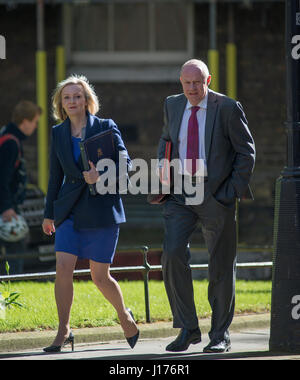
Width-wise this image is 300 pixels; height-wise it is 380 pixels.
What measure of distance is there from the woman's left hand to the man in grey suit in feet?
1.82

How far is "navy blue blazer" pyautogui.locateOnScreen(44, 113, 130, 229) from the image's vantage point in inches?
274

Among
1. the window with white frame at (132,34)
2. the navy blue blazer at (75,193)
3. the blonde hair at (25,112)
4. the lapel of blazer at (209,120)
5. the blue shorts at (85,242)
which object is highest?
the window with white frame at (132,34)

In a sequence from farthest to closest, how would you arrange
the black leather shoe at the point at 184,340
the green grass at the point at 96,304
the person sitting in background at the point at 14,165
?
the person sitting in background at the point at 14,165, the green grass at the point at 96,304, the black leather shoe at the point at 184,340

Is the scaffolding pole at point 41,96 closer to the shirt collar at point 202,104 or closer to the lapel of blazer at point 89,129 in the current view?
the lapel of blazer at point 89,129

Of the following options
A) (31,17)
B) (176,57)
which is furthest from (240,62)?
(31,17)

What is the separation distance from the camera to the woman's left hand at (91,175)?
22.5 ft

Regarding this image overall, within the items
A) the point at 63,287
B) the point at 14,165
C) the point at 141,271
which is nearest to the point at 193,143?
the point at 63,287

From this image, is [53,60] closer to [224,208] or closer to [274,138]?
[274,138]

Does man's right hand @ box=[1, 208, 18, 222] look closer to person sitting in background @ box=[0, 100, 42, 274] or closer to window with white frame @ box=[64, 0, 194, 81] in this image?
person sitting in background @ box=[0, 100, 42, 274]

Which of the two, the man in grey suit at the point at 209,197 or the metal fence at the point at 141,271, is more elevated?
the man in grey suit at the point at 209,197

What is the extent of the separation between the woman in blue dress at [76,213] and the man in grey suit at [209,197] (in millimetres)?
380

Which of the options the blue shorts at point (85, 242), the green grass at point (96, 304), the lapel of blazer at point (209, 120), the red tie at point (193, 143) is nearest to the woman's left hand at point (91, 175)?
the blue shorts at point (85, 242)

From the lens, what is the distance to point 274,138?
16047mm

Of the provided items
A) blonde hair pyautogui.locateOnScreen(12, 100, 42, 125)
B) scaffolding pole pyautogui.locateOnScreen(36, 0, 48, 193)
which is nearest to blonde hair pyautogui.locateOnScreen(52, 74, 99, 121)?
blonde hair pyautogui.locateOnScreen(12, 100, 42, 125)
